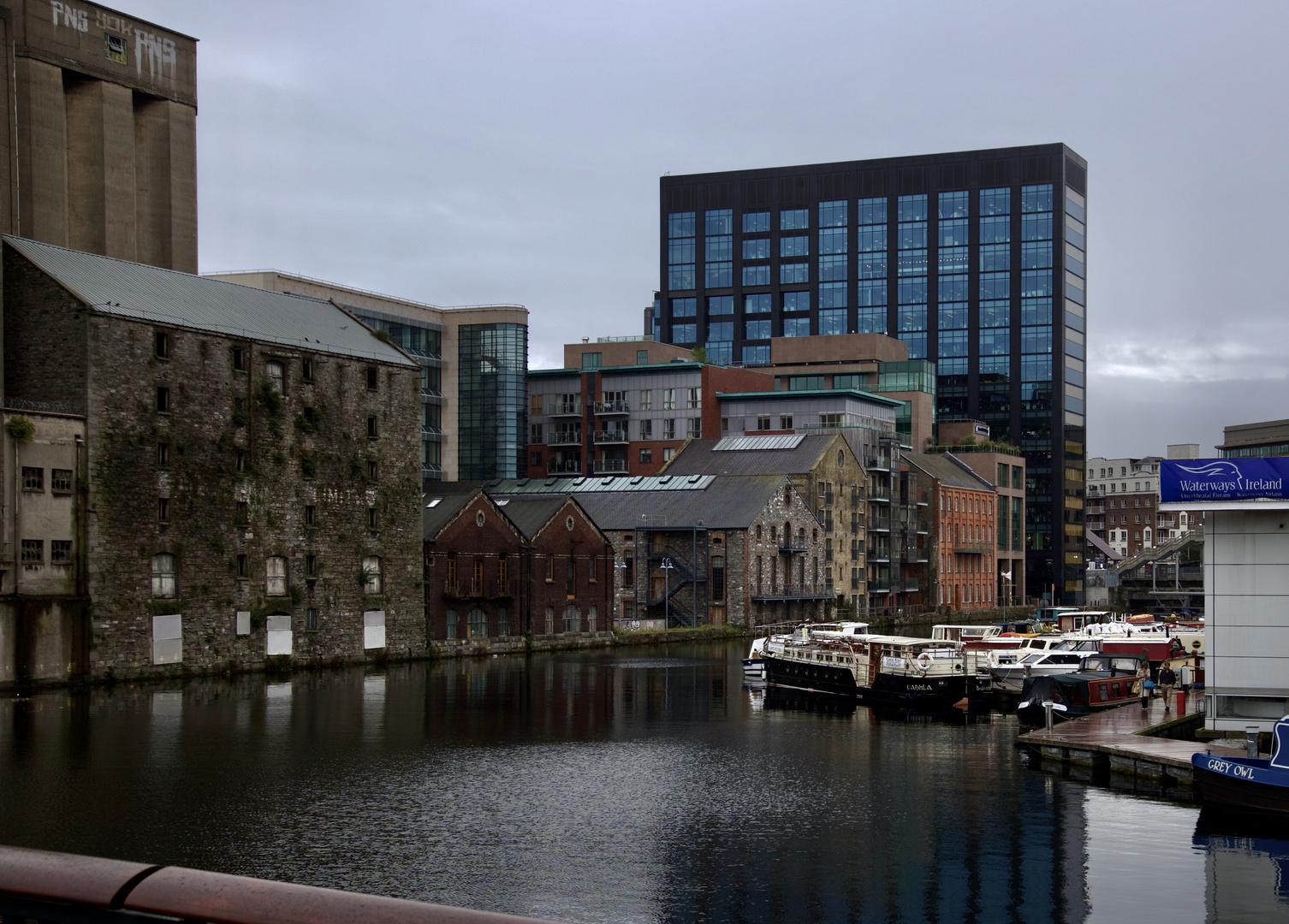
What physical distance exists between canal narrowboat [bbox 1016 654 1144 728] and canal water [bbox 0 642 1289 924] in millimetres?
2416

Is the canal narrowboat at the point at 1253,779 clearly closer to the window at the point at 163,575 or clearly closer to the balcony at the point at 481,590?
the window at the point at 163,575

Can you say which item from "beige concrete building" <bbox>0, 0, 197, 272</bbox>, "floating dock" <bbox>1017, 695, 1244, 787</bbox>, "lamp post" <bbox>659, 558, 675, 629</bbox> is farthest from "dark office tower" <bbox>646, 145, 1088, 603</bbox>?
"floating dock" <bbox>1017, 695, 1244, 787</bbox>

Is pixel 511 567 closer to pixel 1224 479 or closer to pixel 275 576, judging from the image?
pixel 275 576

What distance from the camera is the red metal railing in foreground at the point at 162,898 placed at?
609 cm

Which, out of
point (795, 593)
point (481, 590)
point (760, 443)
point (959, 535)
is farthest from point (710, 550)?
point (959, 535)

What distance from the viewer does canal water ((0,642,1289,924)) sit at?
87.7ft

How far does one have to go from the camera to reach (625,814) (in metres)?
34.9

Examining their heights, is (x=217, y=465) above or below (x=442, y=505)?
above

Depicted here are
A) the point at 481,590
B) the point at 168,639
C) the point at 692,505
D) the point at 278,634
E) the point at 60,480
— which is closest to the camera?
the point at 60,480

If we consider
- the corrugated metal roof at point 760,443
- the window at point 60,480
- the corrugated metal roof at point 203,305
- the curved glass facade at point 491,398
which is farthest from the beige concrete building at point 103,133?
the corrugated metal roof at point 760,443

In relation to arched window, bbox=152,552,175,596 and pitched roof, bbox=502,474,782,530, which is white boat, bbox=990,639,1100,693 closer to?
arched window, bbox=152,552,175,596

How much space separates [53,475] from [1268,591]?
165ft

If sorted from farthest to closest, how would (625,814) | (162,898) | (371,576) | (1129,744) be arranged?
(371,576)
(1129,744)
(625,814)
(162,898)

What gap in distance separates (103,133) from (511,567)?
37547 millimetres
